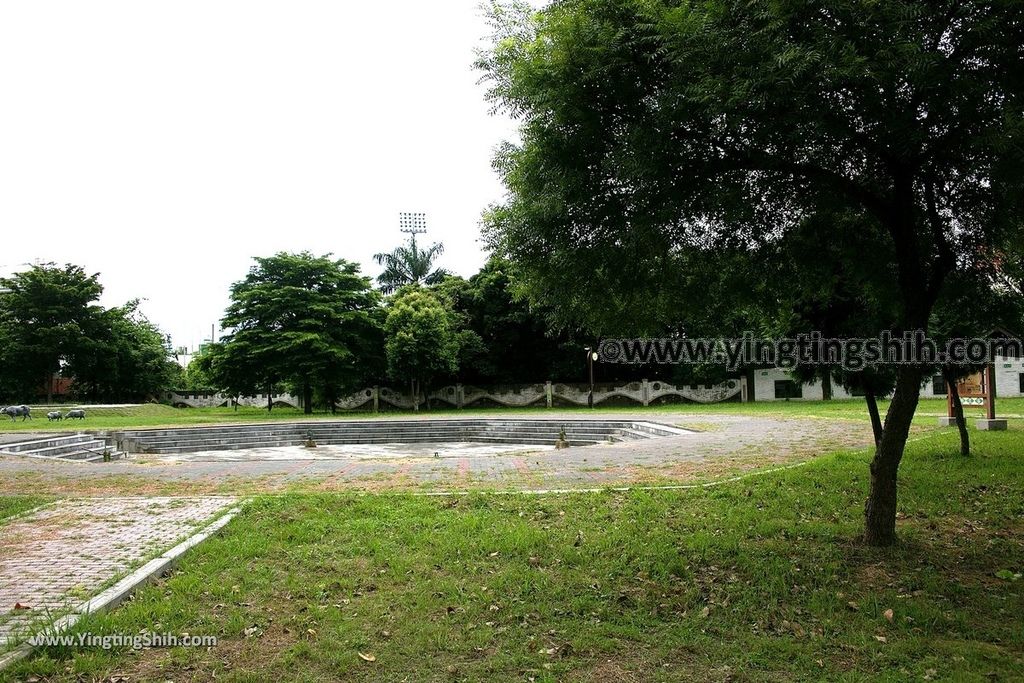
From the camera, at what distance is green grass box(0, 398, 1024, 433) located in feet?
78.3

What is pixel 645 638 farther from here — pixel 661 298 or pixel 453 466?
pixel 453 466

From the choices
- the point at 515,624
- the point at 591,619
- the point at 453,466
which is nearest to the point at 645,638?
the point at 591,619

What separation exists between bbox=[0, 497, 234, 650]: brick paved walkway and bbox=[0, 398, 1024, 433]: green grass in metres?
17.6

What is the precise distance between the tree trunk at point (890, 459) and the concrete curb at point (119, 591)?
19.5 feet

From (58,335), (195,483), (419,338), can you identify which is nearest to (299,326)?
(419,338)

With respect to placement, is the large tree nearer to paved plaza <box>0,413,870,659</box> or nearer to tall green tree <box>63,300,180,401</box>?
paved plaza <box>0,413,870,659</box>

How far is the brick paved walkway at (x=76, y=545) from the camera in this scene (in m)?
4.93

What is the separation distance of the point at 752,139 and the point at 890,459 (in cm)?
286

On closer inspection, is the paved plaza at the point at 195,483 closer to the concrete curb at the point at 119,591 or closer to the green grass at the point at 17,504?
the concrete curb at the point at 119,591

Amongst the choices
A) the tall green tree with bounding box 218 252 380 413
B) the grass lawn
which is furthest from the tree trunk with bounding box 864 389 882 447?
the tall green tree with bounding box 218 252 380 413

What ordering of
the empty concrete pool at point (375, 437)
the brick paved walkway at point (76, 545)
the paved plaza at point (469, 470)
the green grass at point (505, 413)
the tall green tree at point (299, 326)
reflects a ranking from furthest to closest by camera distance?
the tall green tree at point (299, 326) → the green grass at point (505, 413) → the empty concrete pool at point (375, 437) → the paved plaza at point (469, 470) → the brick paved walkway at point (76, 545)

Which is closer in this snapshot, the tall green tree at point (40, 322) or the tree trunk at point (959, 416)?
the tree trunk at point (959, 416)

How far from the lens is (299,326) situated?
33.1m

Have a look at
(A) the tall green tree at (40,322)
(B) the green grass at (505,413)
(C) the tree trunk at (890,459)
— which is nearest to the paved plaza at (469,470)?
(C) the tree trunk at (890,459)
